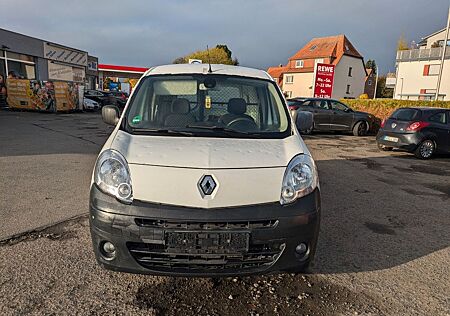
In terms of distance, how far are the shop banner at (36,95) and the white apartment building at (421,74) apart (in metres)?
36.7

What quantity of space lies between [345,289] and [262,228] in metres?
1.14

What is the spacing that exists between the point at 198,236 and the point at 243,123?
138 cm

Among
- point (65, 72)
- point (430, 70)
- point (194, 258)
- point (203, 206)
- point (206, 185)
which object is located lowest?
point (194, 258)

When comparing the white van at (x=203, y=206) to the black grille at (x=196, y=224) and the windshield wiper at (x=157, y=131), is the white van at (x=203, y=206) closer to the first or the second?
the black grille at (x=196, y=224)

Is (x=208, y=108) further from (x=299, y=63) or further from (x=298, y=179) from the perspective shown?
(x=299, y=63)

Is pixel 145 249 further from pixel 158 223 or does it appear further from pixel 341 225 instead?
pixel 341 225

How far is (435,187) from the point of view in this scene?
6.81 meters

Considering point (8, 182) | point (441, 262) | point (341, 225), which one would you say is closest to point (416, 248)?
point (441, 262)

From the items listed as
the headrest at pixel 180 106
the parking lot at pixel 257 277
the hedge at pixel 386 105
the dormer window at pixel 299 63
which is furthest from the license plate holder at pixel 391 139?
the dormer window at pixel 299 63

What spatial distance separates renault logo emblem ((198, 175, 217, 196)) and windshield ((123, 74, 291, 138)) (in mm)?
648

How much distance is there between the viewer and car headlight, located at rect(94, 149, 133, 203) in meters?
2.49

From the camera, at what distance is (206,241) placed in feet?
7.82

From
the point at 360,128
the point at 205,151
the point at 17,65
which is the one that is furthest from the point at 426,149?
the point at 17,65

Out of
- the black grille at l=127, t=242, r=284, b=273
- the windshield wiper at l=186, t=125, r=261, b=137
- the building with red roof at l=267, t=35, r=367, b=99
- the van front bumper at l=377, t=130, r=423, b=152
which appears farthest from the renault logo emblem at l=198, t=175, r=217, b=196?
the building with red roof at l=267, t=35, r=367, b=99
